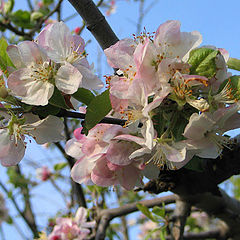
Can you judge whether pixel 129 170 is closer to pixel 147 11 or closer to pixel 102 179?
pixel 102 179

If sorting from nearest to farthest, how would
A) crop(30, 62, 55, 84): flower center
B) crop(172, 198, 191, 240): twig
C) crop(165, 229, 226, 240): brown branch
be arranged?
1. crop(30, 62, 55, 84): flower center
2. crop(172, 198, 191, 240): twig
3. crop(165, 229, 226, 240): brown branch

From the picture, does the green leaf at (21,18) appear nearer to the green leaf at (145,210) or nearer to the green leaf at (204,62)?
the green leaf at (145,210)

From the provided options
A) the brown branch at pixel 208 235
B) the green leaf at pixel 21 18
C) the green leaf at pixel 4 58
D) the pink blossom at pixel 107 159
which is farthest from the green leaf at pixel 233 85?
the green leaf at pixel 21 18

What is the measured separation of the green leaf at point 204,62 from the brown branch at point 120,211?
2.88 feet

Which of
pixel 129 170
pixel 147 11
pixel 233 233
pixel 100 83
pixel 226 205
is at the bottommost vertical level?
pixel 233 233

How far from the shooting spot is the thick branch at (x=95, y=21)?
96 centimetres

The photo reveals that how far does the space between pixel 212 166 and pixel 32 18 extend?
1.79 m

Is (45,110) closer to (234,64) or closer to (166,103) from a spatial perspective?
(166,103)

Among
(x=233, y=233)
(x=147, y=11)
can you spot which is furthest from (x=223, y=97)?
(x=147, y=11)

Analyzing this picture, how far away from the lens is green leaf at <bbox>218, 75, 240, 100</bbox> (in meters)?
0.78

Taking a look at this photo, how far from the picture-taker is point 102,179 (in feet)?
2.94

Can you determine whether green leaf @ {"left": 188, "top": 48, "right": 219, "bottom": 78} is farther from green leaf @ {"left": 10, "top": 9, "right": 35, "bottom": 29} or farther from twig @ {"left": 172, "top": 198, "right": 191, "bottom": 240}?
green leaf @ {"left": 10, "top": 9, "right": 35, "bottom": 29}

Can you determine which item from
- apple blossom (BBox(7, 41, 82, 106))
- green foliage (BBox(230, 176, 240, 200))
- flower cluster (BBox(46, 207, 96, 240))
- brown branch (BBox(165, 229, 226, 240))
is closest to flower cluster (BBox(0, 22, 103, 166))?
apple blossom (BBox(7, 41, 82, 106))

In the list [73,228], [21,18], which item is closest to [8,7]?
[21,18]
